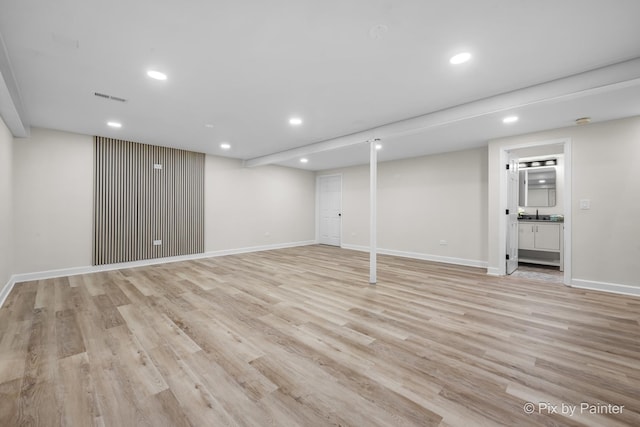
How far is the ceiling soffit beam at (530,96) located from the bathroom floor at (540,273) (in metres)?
3.25

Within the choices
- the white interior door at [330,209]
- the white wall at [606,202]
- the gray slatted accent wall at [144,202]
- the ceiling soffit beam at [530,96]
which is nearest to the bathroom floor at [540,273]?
the white wall at [606,202]

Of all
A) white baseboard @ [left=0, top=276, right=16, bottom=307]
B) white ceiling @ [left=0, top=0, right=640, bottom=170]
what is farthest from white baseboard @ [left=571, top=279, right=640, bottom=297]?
white baseboard @ [left=0, top=276, right=16, bottom=307]

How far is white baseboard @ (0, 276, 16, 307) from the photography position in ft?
10.8

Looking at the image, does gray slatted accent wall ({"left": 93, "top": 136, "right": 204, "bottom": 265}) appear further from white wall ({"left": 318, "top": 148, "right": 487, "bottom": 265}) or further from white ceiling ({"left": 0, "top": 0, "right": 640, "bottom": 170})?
white wall ({"left": 318, "top": 148, "right": 487, "bottom": 265})

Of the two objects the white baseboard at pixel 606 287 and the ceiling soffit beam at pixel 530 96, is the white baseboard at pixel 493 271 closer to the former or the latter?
the white baseboard at pixel 606 287

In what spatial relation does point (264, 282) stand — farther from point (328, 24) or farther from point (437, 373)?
point (328, 24)

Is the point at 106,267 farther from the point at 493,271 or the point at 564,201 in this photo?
the point at 564,201

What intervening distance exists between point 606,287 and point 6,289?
8561 millimetres

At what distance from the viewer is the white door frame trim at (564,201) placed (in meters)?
4.06

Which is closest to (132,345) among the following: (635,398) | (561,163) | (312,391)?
(312,391)

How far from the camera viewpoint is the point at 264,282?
13.7ft

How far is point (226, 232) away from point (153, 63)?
4.84m

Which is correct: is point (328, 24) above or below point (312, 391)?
above

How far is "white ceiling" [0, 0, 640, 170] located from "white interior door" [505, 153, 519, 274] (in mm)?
956
